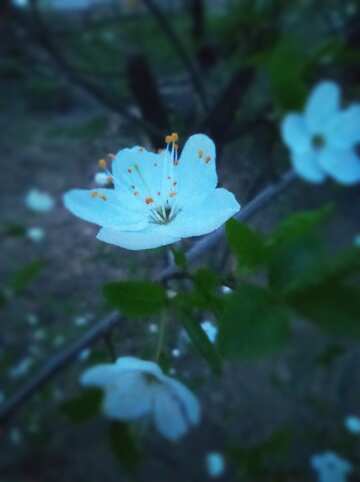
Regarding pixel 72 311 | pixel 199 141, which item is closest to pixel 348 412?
pixel 72 311

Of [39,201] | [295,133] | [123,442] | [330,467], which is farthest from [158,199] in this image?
[39,201]

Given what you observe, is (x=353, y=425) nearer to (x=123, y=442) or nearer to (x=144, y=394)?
(x=123, y=442)

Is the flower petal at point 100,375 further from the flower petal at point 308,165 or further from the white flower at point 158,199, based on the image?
the flower petal at point 308,165

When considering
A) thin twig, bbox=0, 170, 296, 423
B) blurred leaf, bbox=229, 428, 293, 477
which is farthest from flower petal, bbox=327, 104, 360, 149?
blurred leaf, bbox=229, 428, 293, 477

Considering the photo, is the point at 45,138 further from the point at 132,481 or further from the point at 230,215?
the point at 230,215

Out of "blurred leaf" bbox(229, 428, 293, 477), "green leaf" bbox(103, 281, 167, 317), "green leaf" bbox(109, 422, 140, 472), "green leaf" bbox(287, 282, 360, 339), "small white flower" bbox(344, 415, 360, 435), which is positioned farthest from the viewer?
"small white flower" bbox(344, 415, 360, 435)

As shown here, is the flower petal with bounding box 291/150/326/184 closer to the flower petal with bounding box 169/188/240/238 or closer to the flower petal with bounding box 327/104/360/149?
the flower petal with bounding box 327/104/360/149
